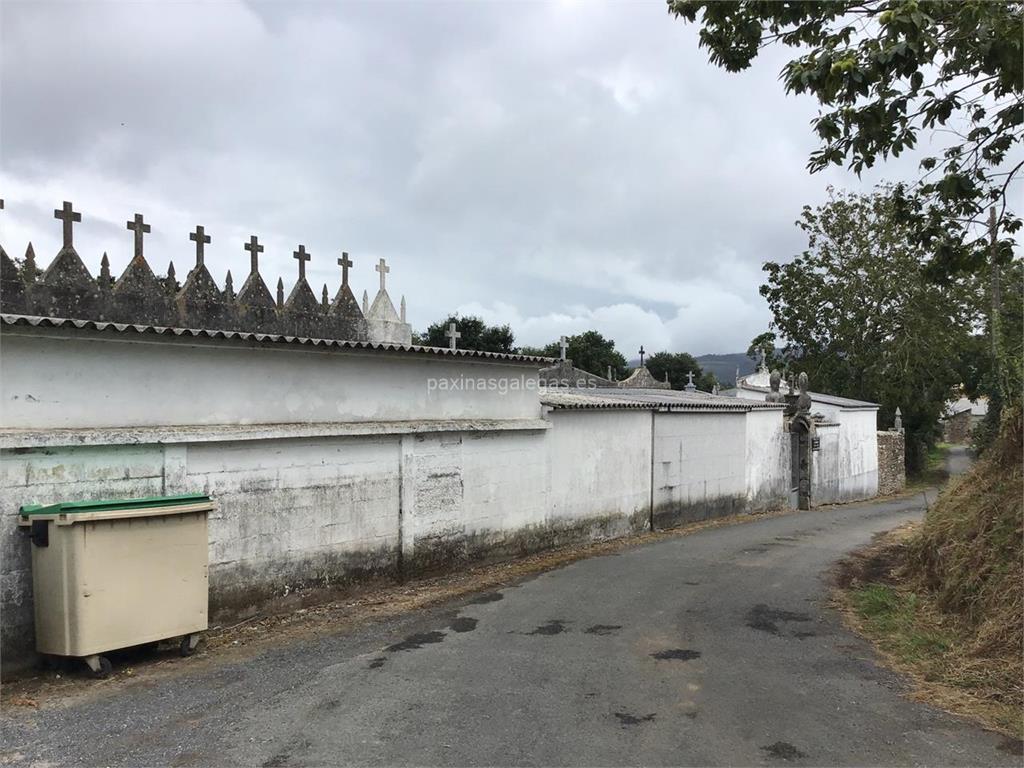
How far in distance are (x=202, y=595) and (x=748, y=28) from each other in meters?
6.77

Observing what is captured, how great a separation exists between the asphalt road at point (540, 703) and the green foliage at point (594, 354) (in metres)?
47.4

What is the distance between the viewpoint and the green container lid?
18.1 ft

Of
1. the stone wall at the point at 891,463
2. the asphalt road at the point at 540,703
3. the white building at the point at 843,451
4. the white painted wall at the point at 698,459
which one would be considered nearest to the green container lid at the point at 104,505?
the asphalt road at the point at 540,703

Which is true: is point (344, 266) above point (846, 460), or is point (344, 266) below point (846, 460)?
above

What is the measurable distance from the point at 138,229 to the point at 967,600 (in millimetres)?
13696

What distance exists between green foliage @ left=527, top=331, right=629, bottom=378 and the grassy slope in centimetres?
4599

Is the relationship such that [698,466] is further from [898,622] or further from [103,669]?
[103,669]

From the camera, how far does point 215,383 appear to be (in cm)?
718

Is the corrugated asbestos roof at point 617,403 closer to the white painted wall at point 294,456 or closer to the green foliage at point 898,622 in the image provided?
the white painted wall at point 294,456

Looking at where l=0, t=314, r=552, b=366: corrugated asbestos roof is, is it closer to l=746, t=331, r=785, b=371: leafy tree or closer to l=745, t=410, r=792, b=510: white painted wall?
l=745, t=410, r=792, b=510: white painted wall

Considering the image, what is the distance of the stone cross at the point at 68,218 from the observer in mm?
11492

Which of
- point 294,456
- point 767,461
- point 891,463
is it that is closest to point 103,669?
point 294,456

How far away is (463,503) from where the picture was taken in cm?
979

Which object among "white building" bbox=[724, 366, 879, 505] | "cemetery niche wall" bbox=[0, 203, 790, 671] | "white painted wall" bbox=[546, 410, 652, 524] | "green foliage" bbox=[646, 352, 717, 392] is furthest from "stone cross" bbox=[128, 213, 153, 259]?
"green foliage" bbox=[646, 352, 717, 392]
